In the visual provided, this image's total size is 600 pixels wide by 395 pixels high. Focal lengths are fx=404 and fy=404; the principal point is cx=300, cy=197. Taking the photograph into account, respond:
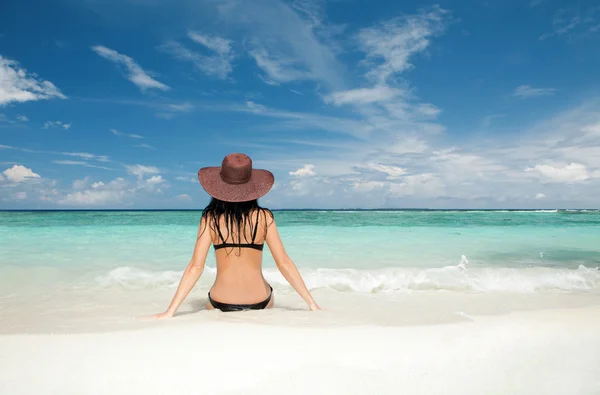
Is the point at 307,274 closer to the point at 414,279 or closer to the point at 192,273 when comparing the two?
the point at 414,279

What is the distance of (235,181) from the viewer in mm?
2967

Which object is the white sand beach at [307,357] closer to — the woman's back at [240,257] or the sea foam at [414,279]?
the woman's back at [240,257]

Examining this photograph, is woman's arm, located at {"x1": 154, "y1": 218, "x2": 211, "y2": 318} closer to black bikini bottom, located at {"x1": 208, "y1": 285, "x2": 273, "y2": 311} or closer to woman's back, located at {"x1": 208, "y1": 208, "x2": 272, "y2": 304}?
woman's back, located at {"x1": 208, "y1": 208, "x2": 272, "y2": 304}

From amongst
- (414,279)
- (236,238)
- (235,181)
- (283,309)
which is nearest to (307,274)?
(414,279)

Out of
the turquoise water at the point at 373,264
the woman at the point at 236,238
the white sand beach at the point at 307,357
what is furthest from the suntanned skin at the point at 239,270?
the turquoise water at the point at 373,264

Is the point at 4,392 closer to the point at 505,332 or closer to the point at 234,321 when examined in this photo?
the point at 234,321

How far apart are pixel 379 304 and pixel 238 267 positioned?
6.61 ft

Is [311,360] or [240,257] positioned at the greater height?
[240,257]

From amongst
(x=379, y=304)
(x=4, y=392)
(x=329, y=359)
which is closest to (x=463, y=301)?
(x=379, y=304)

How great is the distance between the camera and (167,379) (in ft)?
7.04

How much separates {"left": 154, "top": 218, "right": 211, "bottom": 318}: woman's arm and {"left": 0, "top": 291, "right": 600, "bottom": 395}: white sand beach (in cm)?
17

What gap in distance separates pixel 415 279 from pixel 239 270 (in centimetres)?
405

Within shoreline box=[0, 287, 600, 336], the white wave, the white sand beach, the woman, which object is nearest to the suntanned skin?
the woman

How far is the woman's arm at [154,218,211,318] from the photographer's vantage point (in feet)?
9.92
